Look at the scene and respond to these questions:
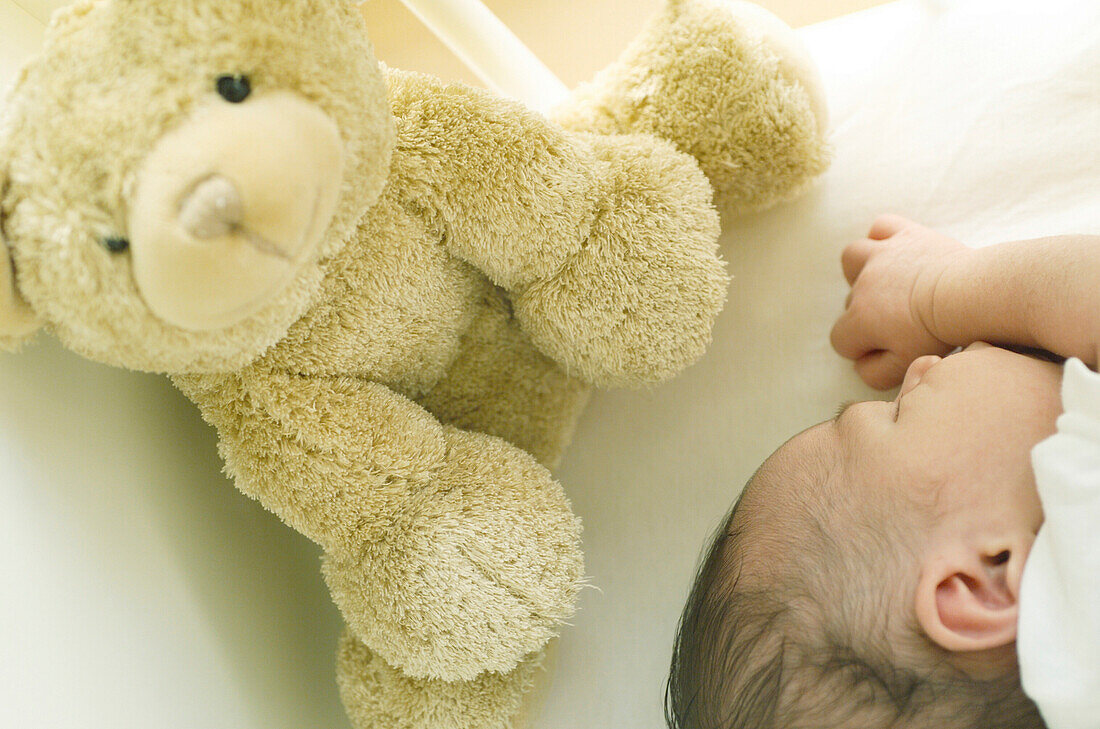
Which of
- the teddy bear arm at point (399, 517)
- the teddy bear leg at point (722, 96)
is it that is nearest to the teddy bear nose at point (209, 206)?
the teddy bear arm at point (399, 517)

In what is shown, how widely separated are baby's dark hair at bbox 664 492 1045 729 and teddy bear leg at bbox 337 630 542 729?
0.14 metres

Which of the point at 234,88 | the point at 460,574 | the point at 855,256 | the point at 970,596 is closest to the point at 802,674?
the point at 970,596

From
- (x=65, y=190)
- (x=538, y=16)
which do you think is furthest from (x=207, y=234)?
(x=538, y=16)

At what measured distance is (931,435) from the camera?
19.1 inches

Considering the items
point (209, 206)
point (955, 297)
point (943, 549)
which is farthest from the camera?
point (955, 297)

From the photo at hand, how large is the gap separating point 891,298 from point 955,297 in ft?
0.17

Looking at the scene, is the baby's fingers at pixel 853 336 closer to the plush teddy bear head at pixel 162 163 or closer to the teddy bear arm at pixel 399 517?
the teddy bear arm at pixel 399 517

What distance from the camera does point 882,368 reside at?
2.06 ft

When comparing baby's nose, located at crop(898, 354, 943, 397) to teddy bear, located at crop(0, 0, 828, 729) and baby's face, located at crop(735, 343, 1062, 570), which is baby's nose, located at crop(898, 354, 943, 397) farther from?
teddy bear, located at crop(0, 0, 828, 729)

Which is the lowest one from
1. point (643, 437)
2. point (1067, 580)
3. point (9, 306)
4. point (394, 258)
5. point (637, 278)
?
point (1067, 580)

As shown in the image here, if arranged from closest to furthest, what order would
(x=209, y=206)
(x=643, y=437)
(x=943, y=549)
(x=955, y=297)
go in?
(x=209, y=206), (x=943, y=549), (x=955, y=297), (x=643, y=437)

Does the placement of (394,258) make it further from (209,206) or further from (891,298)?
(891,298)

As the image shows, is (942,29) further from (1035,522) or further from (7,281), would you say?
(7,281)

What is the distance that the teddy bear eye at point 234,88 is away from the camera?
1.18ft
